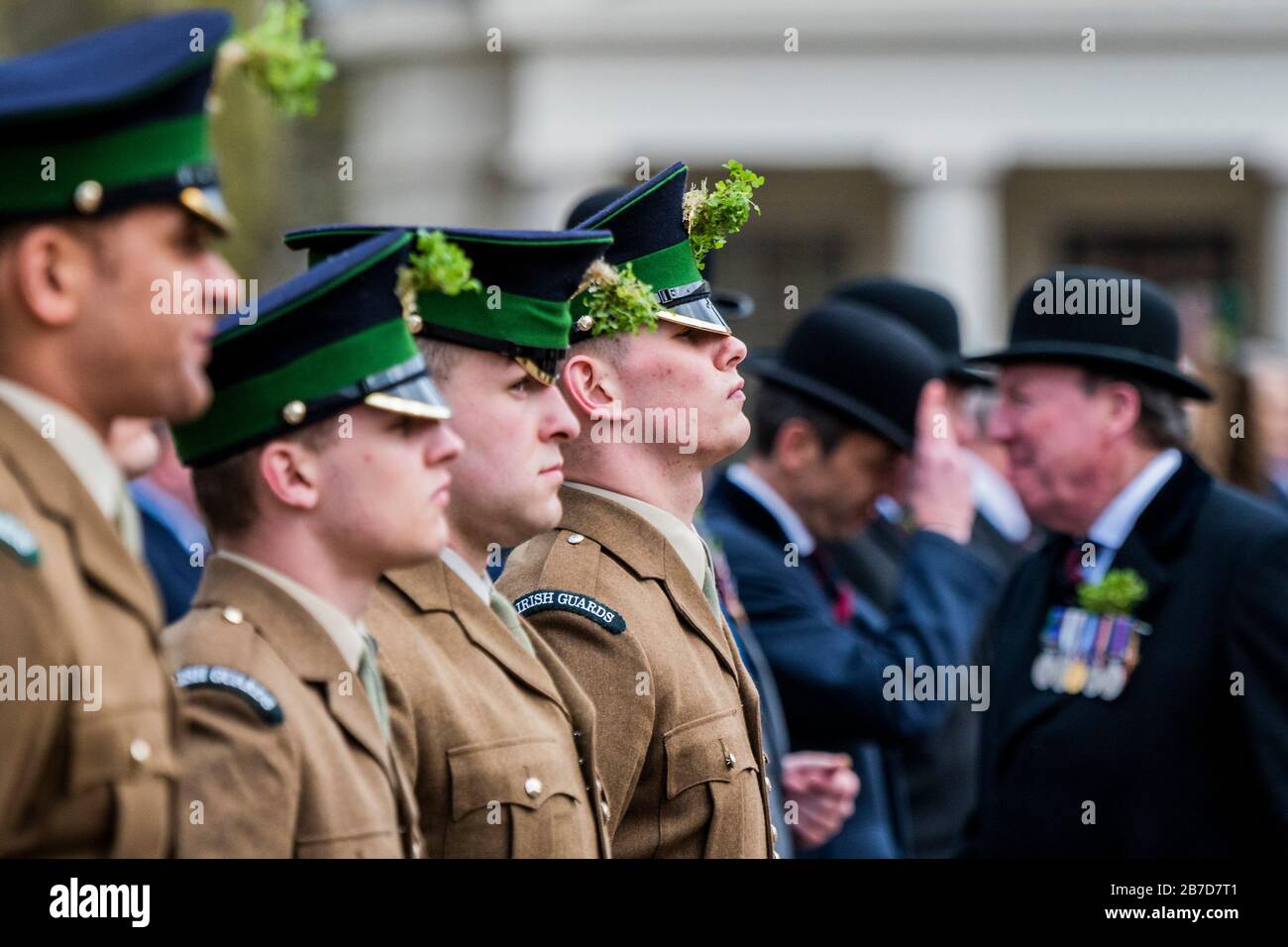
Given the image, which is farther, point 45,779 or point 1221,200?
point 1221,200

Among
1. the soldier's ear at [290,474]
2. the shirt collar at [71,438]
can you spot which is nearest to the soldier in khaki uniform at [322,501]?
the soldier's ear at [290,474]

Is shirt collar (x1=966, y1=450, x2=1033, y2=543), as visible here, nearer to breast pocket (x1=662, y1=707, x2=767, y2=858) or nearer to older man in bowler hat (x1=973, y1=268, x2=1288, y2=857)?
older man in bowler hat (x1=973, y1=268, x2=1288, y2=857)

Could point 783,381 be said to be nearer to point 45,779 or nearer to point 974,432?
point 974,432

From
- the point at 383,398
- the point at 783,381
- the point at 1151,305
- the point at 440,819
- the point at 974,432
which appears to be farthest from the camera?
the point at 974,432

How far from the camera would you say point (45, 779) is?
221 cm

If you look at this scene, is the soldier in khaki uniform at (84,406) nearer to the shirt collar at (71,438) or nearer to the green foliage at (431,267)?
the shirt collar at (71,438)

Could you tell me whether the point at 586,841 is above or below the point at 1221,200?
below

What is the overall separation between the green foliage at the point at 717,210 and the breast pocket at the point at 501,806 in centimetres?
103

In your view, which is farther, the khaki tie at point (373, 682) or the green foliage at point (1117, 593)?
the green foliage at point (1117, 593)

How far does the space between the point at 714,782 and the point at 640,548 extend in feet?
1.34

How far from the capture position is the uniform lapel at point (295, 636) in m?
2.63
